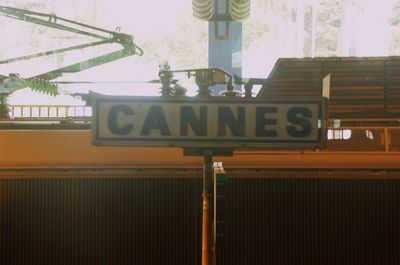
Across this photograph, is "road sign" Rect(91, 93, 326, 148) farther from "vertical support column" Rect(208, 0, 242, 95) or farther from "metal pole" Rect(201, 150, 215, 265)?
"vertical support column" Rect(208, 0, 242, 95)

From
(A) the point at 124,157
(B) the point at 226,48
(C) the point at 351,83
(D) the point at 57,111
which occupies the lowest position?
(A) the point at 124,157

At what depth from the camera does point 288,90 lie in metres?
8.13

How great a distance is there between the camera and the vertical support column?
1205cm

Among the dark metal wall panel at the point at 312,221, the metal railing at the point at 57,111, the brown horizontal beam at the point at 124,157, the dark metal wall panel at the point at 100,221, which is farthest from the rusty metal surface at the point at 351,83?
the metal railing at the point at 57,111

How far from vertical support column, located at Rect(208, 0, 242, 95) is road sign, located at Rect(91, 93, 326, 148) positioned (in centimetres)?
871

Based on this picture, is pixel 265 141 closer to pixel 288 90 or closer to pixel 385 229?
pixel 385 229

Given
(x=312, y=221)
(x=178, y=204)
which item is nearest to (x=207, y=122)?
(x=178, y=204)

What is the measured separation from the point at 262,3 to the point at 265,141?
10347 mm

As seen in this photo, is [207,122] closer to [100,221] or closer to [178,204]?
[178,204]

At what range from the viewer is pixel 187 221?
6293 millimetres

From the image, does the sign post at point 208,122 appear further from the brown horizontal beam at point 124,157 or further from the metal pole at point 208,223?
the brown horizontal beam at point 124,157

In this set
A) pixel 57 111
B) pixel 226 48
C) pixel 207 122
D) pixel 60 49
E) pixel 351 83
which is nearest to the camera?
pixel 207 122

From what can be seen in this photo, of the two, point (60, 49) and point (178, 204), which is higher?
point (60, 49)

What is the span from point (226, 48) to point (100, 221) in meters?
6.94
